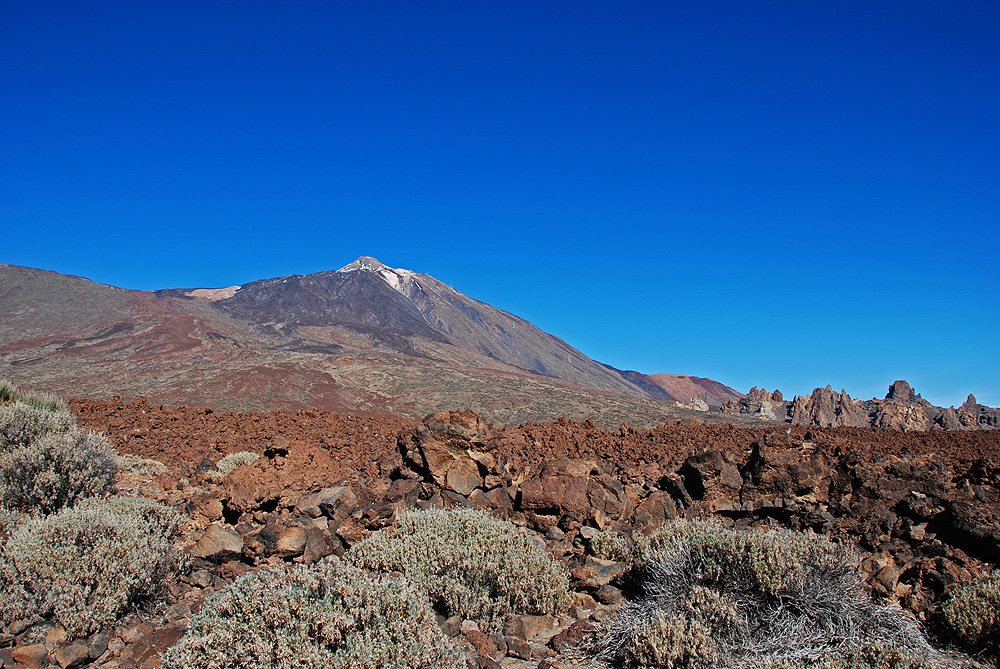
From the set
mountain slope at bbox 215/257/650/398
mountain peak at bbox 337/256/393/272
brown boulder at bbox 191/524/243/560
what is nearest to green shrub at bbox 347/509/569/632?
brown boulder at bbox 191/524/243/560

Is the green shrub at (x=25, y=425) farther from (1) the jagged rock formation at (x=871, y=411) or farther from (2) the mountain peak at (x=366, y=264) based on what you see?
(2) the mountain peak at (x=366, y=264)

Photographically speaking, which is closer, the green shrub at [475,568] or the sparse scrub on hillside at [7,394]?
the green shrub at [475,568]

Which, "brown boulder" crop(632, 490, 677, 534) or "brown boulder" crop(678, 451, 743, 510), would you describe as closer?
"brown boulder" crop(632, 490, 677, 534)

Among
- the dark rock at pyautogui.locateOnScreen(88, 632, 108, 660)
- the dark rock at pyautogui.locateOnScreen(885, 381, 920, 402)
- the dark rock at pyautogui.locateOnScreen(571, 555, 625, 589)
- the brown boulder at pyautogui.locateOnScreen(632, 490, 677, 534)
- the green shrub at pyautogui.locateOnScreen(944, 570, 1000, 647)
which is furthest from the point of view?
the dark rock at pyautogui.locateOnScreen(885, 381, 920, 402)

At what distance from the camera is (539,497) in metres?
6.27

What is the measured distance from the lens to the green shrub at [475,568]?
432 centimetres

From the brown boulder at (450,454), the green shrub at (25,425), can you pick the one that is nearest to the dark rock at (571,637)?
the brown boulder at (450,454)

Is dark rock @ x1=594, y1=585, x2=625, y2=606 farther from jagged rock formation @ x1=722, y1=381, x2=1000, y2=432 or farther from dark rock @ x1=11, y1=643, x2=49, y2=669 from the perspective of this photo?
jagged rock formation @ x1=722, y1=381, x2=1000, y2=432

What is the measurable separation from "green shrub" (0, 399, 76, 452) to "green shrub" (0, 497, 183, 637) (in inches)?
88.5

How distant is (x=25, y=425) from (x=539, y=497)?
5.97 meters

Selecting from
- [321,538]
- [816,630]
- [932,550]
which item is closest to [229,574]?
[321,538]

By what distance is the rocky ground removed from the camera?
421 cm

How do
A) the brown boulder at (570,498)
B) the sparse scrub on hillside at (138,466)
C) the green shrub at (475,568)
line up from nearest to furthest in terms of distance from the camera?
the green shrub at (475,568)
the brown boulder at (570,498)
the sparse scrub on hillside at (138,466)

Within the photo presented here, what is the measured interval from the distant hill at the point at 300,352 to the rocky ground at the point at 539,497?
21.2 m
